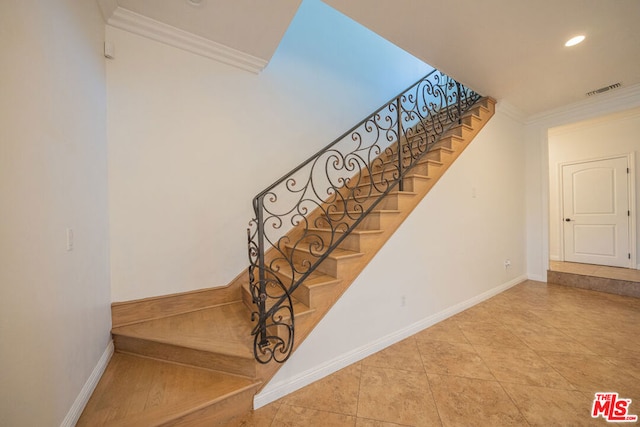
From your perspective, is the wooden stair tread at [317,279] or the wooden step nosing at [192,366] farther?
the wooden stair tread at [317,279]

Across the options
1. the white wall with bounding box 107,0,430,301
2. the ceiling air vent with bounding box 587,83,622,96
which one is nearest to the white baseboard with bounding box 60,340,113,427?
the white wall with bounding box 107,0,430,301

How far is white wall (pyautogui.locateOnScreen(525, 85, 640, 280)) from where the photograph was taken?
3715 millimetres

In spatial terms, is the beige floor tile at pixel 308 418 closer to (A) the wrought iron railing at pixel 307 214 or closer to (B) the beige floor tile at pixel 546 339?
(A) the wrought iron railing at pixel 307 214

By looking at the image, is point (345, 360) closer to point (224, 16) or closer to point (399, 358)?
point (399, 358)

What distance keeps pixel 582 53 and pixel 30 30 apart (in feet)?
14.2

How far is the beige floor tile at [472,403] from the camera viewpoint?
1.37 meters

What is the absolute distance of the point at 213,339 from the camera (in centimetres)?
169

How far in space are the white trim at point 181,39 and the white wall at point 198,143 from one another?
7 centimetres

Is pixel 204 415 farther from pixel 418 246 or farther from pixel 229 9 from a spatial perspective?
pixel 229 9

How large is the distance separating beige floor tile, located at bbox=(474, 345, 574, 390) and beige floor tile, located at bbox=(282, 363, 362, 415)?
42.3 inches

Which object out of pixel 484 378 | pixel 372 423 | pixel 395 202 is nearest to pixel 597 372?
pixel 484 378

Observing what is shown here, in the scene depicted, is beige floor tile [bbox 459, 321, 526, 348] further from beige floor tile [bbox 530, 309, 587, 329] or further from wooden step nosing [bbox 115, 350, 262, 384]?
wooden step nosing [bbox 115, 350, 262, 384]

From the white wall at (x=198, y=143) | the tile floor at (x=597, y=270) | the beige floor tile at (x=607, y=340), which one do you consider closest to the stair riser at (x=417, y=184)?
the white wall at (x=198, y=143)

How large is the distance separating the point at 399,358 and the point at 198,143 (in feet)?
8.71
